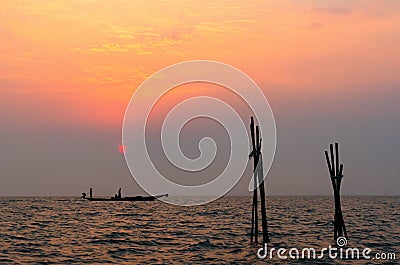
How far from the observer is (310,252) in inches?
1554

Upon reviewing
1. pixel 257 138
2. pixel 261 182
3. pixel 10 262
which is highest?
pixel 257 138

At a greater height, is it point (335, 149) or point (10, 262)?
point (335, 149)

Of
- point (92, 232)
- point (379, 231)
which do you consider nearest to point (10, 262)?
point (92, 232)

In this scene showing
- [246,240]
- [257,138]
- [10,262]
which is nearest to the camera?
[10,262]

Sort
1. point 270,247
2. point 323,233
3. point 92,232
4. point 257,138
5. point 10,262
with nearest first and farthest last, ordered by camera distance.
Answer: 1. point 10,262
2. point 257,138
3. point 270,247
4. point 323,233
5. point 92,232

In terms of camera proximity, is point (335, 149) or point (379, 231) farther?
point (379, 231)

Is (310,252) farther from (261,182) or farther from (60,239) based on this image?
(60,239)

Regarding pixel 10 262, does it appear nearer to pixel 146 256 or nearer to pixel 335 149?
pixel 146 256

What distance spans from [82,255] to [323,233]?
934 inches

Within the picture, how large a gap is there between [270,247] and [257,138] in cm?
846

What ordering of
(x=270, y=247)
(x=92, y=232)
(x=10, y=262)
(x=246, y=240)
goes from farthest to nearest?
1. (x=92, y=232)
2. (x=246, y=240)
3. (x=270, y=247)
4. (x=10, y=262)

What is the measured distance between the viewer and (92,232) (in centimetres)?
5662

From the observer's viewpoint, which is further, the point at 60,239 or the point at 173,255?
the point at 60,239

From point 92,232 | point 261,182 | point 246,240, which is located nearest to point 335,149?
point 261,182
